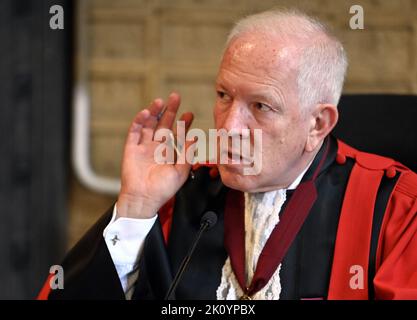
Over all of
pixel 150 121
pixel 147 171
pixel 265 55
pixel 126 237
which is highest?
pixel 265 55

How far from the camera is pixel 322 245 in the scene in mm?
1552

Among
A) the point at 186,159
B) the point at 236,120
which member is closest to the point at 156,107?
the point at 186,159

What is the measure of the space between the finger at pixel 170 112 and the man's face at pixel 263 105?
171 mm

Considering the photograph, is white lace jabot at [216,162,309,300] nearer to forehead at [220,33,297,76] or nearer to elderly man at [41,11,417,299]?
elderly man at [41,11,417,299]

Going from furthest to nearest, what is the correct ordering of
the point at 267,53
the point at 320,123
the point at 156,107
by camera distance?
1. the point at 156,107
2. the point at 320,123
3. the point at 267,53

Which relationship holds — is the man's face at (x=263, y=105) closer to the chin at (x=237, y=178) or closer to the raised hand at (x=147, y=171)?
the chin at (x=237, y=178)

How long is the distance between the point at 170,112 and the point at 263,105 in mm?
293

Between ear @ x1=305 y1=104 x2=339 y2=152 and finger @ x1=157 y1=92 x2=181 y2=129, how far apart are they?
33cm

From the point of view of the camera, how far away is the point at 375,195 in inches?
61.2

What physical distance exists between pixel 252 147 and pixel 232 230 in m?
0.22

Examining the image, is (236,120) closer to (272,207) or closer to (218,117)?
(218,117)

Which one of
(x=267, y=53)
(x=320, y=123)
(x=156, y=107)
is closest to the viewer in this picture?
(x=267, y=53)

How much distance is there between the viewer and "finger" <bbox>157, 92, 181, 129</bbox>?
5.57 feet
